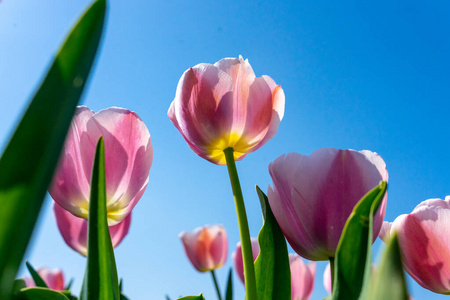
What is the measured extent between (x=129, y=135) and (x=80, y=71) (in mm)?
262

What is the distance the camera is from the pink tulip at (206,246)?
226cm

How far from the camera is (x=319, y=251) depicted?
18.5 inches

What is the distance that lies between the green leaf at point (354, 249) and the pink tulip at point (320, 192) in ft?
0.26

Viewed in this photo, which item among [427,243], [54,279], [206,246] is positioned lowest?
[54,279]

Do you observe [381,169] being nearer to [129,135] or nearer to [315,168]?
[315,168]

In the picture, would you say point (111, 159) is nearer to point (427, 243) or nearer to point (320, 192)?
point (320, 192)

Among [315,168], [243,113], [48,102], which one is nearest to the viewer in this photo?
[48,102]

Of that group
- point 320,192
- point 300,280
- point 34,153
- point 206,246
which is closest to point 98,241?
point 34,153

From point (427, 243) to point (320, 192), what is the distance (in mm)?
168

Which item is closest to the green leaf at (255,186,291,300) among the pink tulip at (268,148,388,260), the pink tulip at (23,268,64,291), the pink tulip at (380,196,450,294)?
the pink tulip at (268,148,388,260)

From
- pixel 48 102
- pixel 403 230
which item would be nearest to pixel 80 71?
pixel 48 102

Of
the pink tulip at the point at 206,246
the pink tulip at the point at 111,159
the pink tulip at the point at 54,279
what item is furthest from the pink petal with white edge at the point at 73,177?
the pink tulip at the point at 206,246

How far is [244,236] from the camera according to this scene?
462 mm

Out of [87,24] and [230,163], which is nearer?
[87,24]
